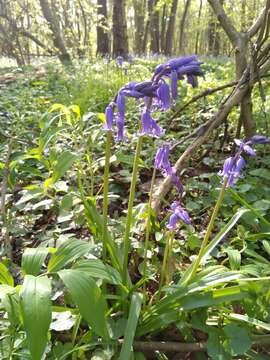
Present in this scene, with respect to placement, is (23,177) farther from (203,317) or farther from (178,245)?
(203,317)

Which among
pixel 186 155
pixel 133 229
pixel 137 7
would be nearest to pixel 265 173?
pixel 186 155

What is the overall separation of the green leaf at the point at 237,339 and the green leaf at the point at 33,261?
829 millimetres

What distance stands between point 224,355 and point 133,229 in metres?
0.89

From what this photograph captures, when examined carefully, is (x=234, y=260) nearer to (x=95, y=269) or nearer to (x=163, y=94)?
(x=95, y=269)

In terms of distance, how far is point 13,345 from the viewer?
1497 millimetres

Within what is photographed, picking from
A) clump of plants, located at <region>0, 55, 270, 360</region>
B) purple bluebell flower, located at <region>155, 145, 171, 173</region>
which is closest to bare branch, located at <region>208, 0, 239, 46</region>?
clump of plants, located at <region>0, 55, 270, 360</region>

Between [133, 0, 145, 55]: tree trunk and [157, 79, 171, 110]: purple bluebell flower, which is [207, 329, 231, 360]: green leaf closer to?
[157, 79, 171, 110]: purple bluebell flower

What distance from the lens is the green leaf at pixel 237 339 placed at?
4.83 feet

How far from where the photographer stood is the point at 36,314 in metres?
1.15

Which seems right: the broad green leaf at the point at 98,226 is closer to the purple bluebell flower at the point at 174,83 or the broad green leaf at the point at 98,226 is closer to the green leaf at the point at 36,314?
the green leaf at the point at 36,314

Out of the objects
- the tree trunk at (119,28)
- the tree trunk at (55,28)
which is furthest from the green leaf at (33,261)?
the tree trunk at (119,28)

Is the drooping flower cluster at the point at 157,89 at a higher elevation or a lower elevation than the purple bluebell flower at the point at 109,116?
higher

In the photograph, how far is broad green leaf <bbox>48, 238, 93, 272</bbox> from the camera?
1390 millimetres

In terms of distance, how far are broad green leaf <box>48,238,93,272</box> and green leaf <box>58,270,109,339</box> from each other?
113 mm
